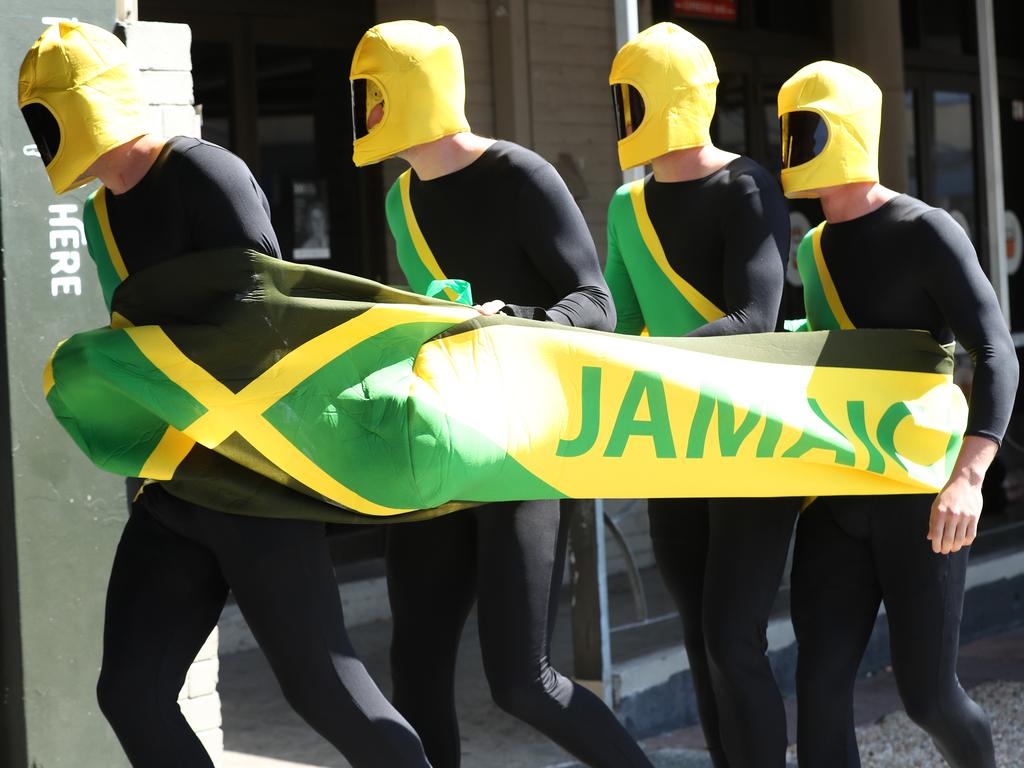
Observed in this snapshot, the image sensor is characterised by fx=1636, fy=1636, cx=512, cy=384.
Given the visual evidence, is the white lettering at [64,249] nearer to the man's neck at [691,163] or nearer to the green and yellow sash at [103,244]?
the green and yellow sash at [103,244]

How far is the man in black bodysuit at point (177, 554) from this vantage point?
3.22m

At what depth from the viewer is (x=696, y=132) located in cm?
399

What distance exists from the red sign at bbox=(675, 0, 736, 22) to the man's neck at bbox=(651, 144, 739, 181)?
16.1ft

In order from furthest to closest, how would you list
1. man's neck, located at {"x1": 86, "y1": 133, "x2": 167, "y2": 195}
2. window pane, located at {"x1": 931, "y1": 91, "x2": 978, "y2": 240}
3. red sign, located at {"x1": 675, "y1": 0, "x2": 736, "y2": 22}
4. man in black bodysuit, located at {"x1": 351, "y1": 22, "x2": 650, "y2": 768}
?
window pane, located at {"x1": 931, "y1": 91, "x2": 978, "y2": 240} → red sign, located at {"x1": 675, "y1": 0, "x2": 736, "y2": 22} → man in black bodysuit, located at {"x1": 351, "y1": 22, "x2": 650, "y2": 768} → man's neck, located at {"x1": 86, "y1": 133, "x2": 167, "y2": 195}

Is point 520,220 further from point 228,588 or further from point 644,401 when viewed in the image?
point 228,588

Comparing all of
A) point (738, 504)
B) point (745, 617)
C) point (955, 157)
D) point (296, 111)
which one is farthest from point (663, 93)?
point (955, 157)

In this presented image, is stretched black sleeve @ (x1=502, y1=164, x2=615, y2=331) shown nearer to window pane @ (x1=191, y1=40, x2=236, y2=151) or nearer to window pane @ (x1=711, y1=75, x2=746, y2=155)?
window pane @ (x1=191, y1=40, x2=236, y2=151)

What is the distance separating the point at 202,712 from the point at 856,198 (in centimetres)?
228

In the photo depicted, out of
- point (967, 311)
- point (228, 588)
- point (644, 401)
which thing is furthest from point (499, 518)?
point (967, 311)

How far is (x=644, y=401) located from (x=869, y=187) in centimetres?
78

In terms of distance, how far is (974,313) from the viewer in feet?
12.1

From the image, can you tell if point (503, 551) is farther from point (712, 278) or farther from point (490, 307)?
point (712, 278)

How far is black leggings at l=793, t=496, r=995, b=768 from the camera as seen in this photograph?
3.76 meters

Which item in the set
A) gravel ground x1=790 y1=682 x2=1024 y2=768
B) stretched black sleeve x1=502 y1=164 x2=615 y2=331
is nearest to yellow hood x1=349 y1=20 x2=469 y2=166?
stretched black sleeve x1=502 y1=164 x2=615 y2=331
